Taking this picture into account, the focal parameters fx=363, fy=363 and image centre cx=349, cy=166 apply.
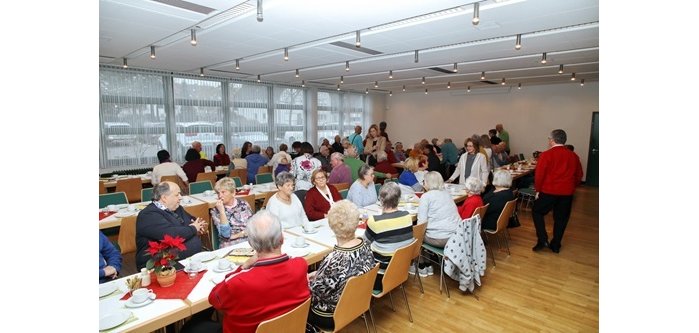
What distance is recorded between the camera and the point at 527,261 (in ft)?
15.7

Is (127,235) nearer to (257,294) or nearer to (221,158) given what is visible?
(257,294)

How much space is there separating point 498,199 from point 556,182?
1059 millimetres

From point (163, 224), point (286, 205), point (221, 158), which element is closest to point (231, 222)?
point (286, 205)

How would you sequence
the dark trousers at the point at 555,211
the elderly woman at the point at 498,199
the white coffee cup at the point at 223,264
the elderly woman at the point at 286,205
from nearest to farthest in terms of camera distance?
the white coffee cup at the point at 223,264
the elderly woman at the point at 286,205
the elderly woman at the point at 498,199
the dark trousers at the point at 555,211

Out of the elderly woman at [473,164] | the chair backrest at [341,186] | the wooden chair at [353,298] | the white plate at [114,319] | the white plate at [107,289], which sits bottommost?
the wooden chair at [353,298]

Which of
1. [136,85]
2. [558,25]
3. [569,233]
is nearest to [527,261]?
[569,233]

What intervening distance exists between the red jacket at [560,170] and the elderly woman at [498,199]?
2.62 feet

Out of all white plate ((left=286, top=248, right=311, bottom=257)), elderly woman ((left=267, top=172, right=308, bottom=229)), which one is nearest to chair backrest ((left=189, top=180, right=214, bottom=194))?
elderly woman ((left=267, top=172, right=308, bottom=229))

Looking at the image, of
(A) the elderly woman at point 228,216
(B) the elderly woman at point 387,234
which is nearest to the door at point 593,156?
(B) the elderly woman at point 387,234

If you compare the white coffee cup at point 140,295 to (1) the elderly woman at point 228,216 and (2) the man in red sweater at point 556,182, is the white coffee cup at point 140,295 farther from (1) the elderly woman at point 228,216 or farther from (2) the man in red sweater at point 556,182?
(2) the man in red sweater at point 556,182

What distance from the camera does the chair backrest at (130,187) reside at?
247 inches

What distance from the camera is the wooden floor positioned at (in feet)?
10.7

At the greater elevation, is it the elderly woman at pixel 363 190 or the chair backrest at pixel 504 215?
Answer: the elderly woman at pixel 363 190
